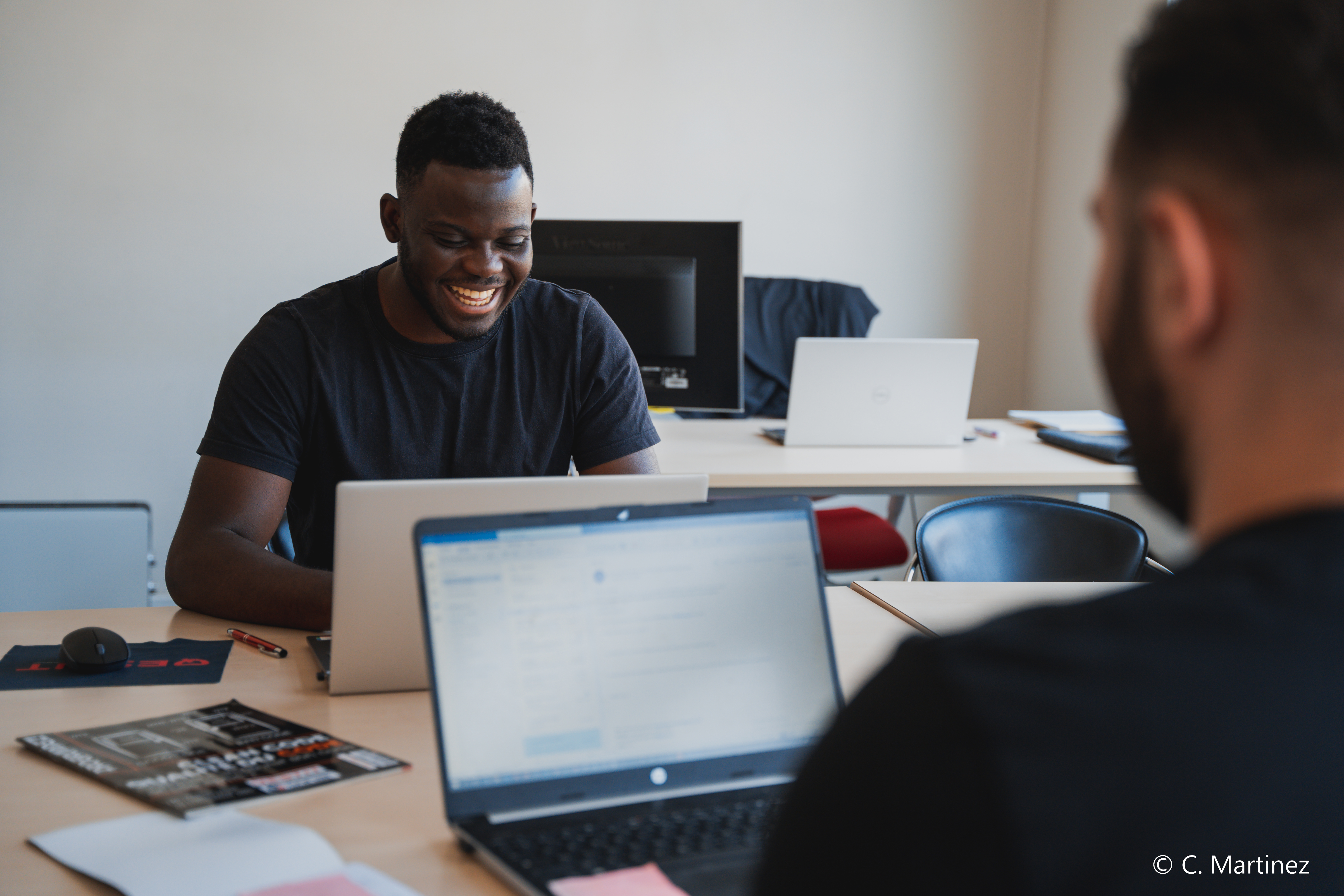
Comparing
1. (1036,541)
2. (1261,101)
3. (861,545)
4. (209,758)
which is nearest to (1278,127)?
(1261,101)

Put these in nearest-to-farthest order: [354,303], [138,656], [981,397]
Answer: [138,656] → [354,303] → [981,397]

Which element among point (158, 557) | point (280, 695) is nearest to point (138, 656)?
point (280, 695)

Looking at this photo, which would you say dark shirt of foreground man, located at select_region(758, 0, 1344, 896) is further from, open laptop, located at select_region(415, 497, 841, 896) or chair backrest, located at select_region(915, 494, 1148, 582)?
chair backrest, located at select_region(915, 494, 1148, 582)

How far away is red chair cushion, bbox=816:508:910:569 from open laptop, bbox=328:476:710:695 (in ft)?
5.80

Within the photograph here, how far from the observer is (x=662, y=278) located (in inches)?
98.3

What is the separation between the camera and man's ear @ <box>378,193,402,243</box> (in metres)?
1.84

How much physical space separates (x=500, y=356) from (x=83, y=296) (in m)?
2.46

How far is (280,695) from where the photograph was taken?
123 centimetres

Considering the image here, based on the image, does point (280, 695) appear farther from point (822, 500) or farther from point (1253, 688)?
point (822, 500)

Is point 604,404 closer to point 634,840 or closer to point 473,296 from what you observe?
point 473,296

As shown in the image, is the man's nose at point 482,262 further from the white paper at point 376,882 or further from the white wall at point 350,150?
the white wall at point 350,150

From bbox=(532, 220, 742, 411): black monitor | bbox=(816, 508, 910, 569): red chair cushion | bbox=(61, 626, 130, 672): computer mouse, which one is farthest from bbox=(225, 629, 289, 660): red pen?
bbox=(816, 508, 910, 569): red chair cushion

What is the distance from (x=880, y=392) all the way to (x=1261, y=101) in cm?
221

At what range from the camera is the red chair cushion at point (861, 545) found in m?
2.99
